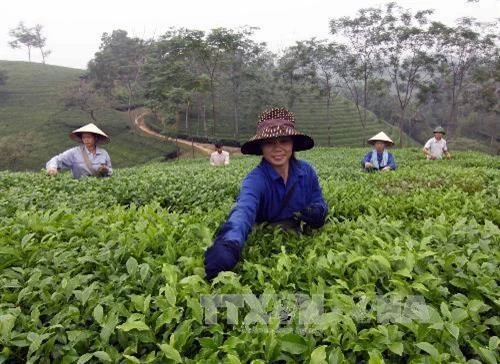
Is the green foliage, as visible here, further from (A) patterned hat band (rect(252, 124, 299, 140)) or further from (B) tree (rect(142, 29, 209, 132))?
(B) tree (rect(142, 29, 209, 132))

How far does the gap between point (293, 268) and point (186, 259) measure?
0.63 m

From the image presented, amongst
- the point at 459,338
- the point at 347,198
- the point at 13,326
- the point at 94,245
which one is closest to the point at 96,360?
the point at 13,326

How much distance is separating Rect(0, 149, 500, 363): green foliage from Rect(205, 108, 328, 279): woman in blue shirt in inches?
6.7

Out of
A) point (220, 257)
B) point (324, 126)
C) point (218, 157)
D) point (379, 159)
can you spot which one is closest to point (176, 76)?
point (218, 157)

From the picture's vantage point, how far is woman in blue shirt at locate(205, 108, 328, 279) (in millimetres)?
3037

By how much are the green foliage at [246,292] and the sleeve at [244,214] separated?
21cm

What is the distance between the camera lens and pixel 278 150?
10.3 ft

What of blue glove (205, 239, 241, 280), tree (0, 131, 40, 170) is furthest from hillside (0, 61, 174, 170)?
blue glove (205, 239, 241, 280)

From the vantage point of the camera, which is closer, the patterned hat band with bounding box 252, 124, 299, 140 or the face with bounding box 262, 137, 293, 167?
the patterned hat band with bounding box 252, 124, 299, 140

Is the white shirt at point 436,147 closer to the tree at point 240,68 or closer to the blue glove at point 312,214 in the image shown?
the blue glove at point 312,214

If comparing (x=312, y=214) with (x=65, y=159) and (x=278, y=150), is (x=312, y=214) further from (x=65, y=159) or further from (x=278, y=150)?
(x=65, y=159)

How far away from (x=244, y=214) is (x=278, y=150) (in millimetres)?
668

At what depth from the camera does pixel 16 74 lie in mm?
70188

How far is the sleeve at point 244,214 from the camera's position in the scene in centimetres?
241
